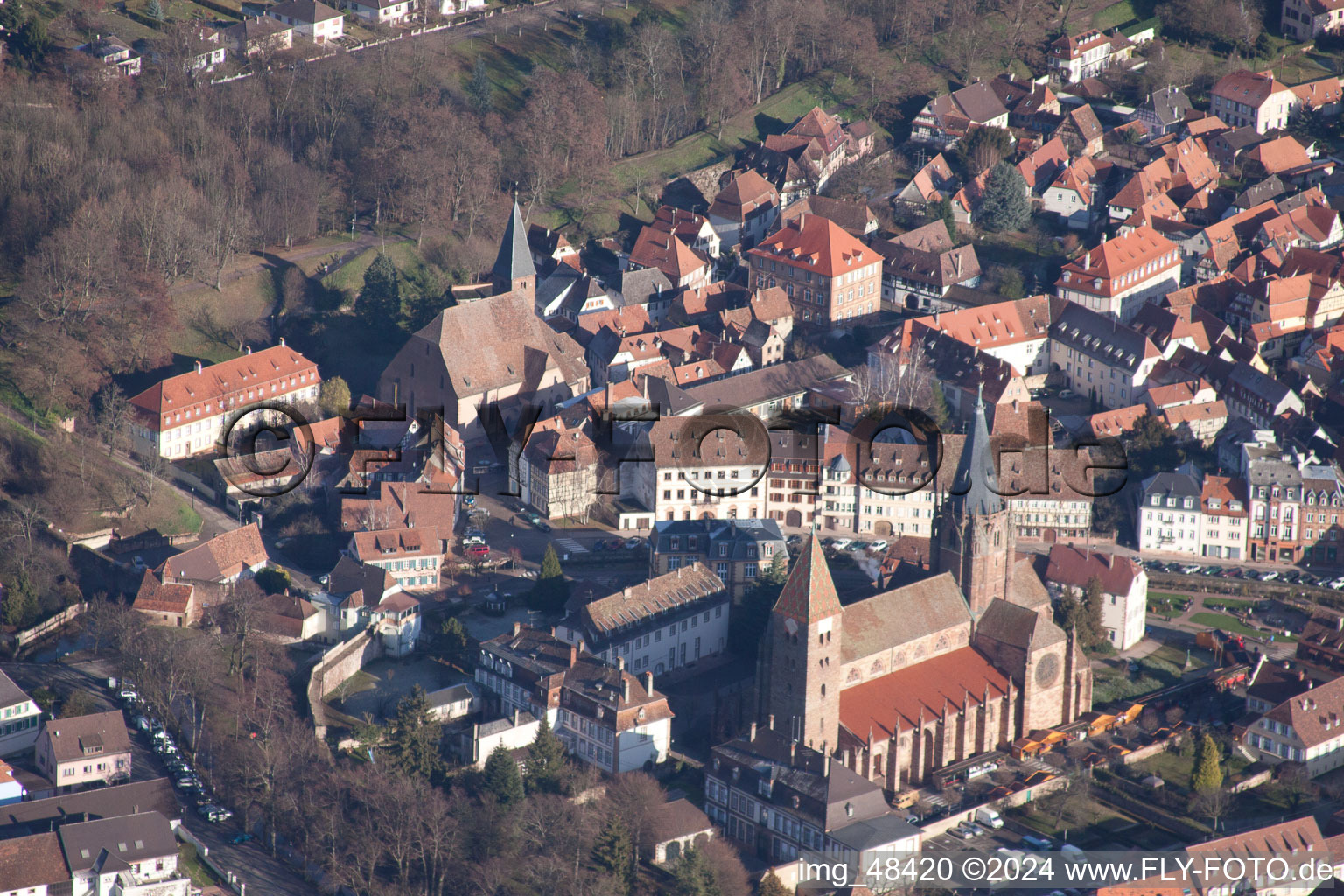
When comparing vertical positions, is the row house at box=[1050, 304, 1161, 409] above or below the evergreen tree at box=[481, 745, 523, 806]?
above

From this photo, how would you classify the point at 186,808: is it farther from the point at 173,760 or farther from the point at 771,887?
the point at 771,887

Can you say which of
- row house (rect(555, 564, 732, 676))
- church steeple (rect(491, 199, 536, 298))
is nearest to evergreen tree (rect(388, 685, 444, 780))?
row house (rect(555, 564, 732, 676))

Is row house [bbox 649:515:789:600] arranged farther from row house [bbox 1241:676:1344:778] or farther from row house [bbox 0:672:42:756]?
row house [bbox 0:672:42:756]

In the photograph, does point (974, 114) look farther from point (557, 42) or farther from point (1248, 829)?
point (1248, 829)

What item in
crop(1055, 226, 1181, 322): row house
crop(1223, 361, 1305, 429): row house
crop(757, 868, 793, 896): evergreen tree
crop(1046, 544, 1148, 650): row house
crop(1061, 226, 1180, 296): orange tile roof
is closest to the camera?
crop(757, 868, 793, 896): evergreen tree

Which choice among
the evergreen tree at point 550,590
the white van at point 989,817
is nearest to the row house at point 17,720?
the evergreen tree at point 550,590
